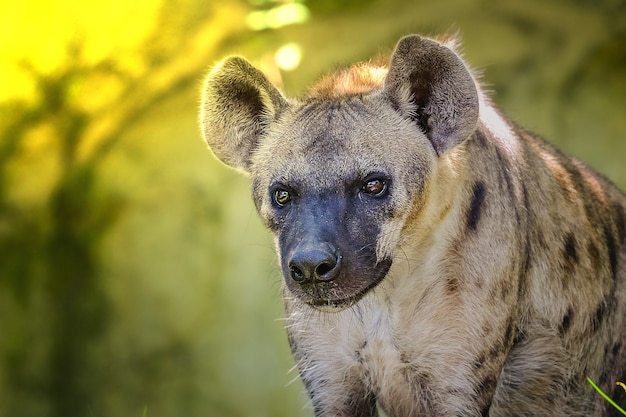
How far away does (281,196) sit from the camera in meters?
4.02

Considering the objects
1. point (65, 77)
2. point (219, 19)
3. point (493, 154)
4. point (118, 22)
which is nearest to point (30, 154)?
point (65, 77)

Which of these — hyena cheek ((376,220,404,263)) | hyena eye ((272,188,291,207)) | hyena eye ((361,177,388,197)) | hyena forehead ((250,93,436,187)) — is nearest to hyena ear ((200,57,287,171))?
hyena forehead ((250,93,436,187))

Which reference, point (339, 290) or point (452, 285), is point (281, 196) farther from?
point (452, 285)

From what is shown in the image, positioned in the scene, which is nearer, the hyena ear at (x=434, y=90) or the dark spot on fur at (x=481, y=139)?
the hyena ear at (x=434, y=90)

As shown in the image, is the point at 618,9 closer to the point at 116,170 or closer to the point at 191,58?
the point at 191,58

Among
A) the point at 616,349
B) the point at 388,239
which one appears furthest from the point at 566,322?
the point at 388,239

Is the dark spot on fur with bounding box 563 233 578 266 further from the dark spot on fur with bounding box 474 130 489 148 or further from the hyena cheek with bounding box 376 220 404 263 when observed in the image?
the hyena cheek with bounding box 376 220 404 263

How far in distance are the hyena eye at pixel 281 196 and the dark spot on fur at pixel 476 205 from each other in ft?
2.29

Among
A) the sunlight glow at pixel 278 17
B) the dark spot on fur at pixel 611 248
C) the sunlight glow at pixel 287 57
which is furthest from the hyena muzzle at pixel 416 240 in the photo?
the sunlight glow at pixel 278 17

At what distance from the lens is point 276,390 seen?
7.86 meters

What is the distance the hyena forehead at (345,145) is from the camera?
3906mm

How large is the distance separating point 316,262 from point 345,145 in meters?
0.50

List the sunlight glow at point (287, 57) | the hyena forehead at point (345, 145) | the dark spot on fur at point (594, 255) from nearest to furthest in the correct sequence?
the hyena forehead at point (345, 145) < the dark spot on fur at point (594, 255) < the sunlight glow at point (287, 57)

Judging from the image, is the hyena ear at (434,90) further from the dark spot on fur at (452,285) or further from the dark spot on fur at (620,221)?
the dark spot on fur at (620,221)
